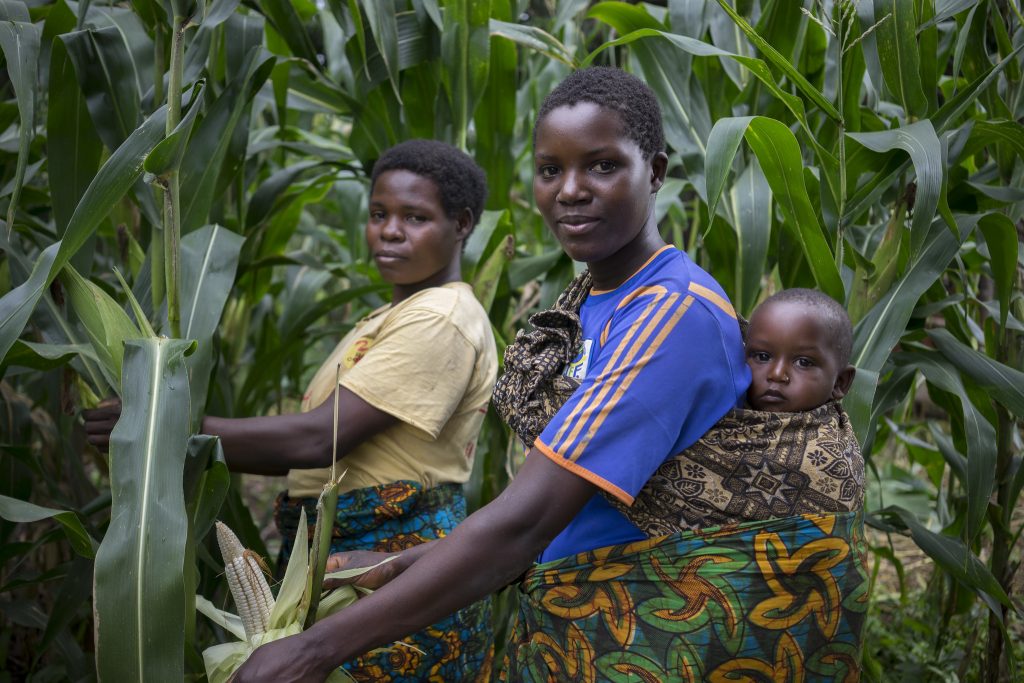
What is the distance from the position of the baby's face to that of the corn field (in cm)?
26

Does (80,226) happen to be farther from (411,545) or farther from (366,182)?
(366,182)

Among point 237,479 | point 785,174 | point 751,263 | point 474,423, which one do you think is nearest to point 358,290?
point 237,479

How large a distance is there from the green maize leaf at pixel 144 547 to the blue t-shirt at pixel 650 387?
1.64 ft

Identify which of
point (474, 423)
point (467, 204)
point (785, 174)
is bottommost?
point (474, 423)

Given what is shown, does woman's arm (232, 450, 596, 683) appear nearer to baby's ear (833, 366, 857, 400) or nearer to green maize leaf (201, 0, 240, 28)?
baby's ear (833, 366, 857, 400)

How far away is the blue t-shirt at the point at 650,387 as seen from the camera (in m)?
1.12

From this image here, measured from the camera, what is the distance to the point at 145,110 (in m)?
1.80

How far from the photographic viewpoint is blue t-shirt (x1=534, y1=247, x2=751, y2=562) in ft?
3.68

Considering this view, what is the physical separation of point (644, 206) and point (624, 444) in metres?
0.35

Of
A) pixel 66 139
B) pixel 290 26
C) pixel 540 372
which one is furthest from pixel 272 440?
pixel 290 26

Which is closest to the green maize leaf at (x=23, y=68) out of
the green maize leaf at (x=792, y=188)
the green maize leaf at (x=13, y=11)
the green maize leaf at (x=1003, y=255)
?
the green maize leaf at (x=13, y=11)

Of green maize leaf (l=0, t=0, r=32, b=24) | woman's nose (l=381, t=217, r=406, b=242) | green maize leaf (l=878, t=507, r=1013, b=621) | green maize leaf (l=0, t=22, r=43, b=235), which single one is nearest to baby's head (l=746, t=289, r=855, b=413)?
green maize leaf (l=878, t=507, r=1013, b=621)

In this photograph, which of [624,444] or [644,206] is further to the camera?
[644,206]

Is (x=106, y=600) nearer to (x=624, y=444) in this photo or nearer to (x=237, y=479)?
(x=624, y=444)
